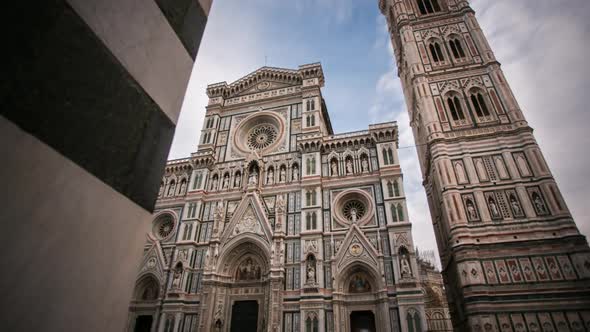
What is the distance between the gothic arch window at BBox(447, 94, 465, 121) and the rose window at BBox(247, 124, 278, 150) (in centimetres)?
1146

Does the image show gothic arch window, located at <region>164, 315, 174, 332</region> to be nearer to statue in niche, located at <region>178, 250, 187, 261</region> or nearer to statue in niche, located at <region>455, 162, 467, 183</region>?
statue in niche, located at <region>178, 250, 187, 261</region>

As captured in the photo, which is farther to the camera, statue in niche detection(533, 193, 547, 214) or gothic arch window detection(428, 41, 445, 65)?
gothic arch window detection(428, 41, 445, 65)

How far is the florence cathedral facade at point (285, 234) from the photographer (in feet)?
47.3

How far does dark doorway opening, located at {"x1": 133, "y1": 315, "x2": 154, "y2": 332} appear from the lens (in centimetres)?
1666

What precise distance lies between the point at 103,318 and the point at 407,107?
26.3 m

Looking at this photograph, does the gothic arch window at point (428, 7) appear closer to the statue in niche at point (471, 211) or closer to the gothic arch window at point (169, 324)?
the statue in niche at point (471, 211)

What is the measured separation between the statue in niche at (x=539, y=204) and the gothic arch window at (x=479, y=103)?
5.52 m

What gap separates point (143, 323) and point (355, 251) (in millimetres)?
12362

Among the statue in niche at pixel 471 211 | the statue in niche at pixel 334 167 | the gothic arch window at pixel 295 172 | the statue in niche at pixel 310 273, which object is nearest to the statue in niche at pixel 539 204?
the statue in niche at pixel 471 211

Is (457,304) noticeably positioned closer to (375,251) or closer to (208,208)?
(375,251)

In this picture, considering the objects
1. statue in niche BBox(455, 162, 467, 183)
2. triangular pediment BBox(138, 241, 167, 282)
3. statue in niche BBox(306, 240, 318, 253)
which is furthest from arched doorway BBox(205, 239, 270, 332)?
statue in niche BBox(455, 162, 467, 183)

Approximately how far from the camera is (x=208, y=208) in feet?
63.5

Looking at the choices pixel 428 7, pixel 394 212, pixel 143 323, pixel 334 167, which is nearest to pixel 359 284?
pixel 394 212

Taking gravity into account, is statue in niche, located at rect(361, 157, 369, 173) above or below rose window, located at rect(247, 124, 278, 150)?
below
